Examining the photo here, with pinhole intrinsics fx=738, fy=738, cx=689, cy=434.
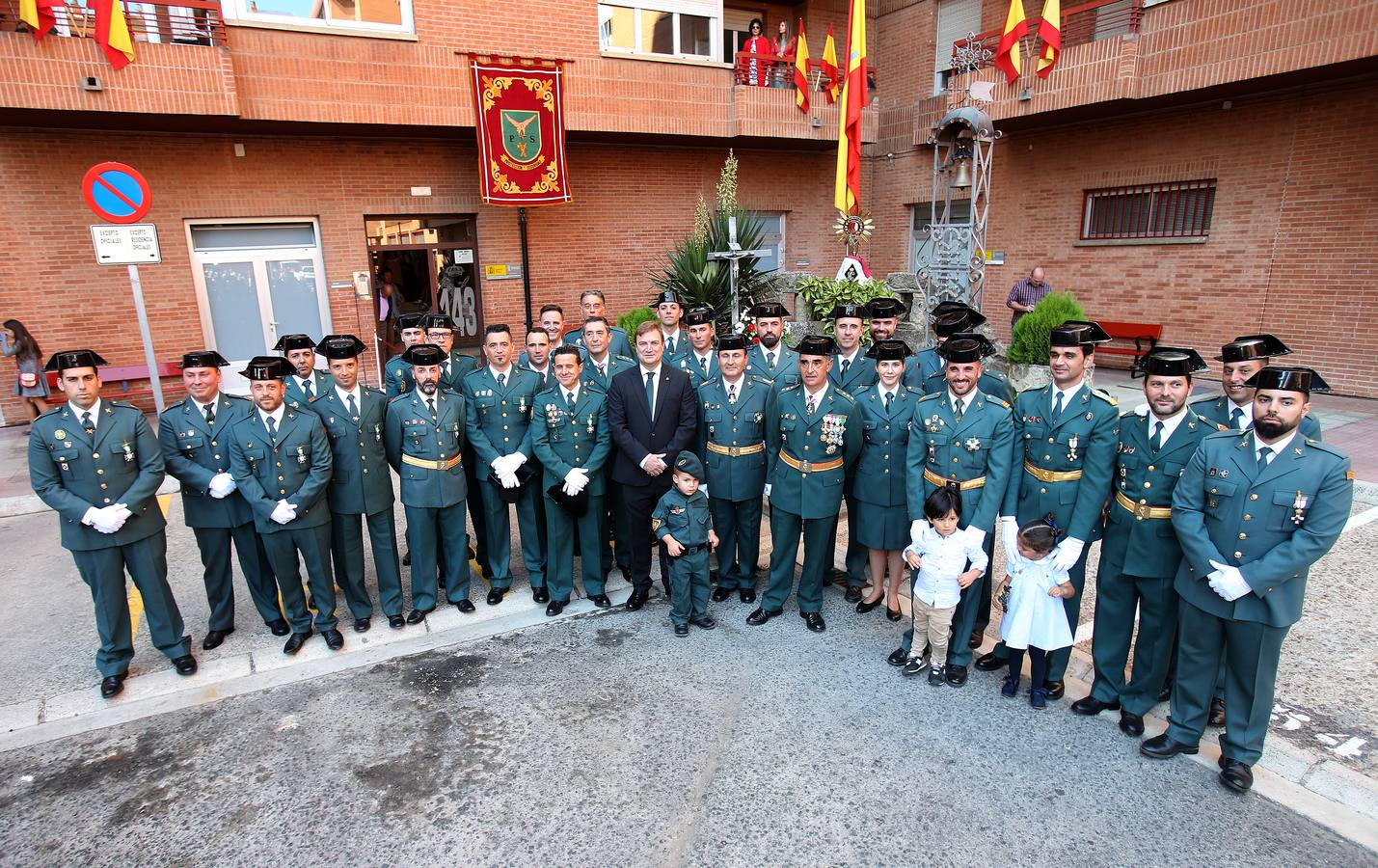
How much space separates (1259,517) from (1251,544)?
0.13 metres

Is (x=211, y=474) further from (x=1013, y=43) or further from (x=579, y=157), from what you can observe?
(x=1013, y=43)

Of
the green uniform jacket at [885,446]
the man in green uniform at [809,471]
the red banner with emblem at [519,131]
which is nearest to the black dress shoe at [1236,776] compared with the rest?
the green uniform jacket at [885,446]

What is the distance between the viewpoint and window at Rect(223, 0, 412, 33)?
35.7ft

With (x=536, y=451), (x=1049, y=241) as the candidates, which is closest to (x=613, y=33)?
(x=1049, y=241)

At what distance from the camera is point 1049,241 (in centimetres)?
1489

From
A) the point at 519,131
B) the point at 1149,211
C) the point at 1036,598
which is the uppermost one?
the point at 519,131

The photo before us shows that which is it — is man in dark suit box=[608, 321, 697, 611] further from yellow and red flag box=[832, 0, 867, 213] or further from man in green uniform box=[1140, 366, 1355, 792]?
yellow and red flag box=[832, 0, 867, 213]

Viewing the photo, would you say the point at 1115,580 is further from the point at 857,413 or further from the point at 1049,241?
the point at 1049,241

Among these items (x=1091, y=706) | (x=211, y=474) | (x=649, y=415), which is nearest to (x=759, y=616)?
(x=649, y=415)

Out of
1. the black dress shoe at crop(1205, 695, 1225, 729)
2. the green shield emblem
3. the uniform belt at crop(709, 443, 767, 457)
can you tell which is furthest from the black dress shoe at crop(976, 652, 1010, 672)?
the green shield emblem

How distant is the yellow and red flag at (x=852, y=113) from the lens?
980cm

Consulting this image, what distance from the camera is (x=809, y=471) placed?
197 inches

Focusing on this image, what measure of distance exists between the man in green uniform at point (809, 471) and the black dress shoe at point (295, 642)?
10.0 ft

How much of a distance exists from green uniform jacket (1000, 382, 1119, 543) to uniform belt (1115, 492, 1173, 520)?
0.10 m
